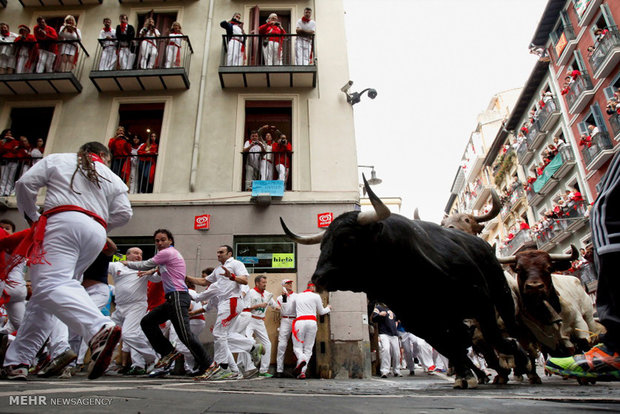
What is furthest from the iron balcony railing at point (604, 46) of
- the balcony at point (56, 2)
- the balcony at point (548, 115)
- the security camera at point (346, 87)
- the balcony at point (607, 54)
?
the balcony at point (56, 2)

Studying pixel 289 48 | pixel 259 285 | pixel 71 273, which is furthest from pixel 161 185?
pixel 71 273

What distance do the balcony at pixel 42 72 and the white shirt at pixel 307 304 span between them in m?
9.74

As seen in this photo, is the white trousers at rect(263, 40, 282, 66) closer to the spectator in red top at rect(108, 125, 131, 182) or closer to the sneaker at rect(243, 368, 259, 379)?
the spectator in red top at rect(108, 125, 131, 182)

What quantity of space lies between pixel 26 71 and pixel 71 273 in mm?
12940

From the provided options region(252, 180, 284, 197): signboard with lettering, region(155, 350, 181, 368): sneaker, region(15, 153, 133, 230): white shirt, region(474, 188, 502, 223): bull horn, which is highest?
region(252, 180, 284, 197): signboard with lettering

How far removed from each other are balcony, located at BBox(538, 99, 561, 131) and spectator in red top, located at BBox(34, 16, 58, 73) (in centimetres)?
2680

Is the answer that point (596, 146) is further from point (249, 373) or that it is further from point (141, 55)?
point (249, 373)

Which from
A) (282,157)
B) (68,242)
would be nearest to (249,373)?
(68,242)

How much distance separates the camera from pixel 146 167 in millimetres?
12062

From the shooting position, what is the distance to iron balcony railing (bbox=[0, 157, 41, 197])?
11.8m

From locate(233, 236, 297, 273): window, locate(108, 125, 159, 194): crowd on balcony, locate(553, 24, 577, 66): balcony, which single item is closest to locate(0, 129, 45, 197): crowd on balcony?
locate(108, 125, 159, 194): crowd on balcony

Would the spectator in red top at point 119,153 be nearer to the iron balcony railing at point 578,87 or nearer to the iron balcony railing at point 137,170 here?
the iron balcony railing at point 137,170

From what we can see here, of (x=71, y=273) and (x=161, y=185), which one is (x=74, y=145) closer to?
(x=161, y=185)

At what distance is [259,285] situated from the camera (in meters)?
8.84
